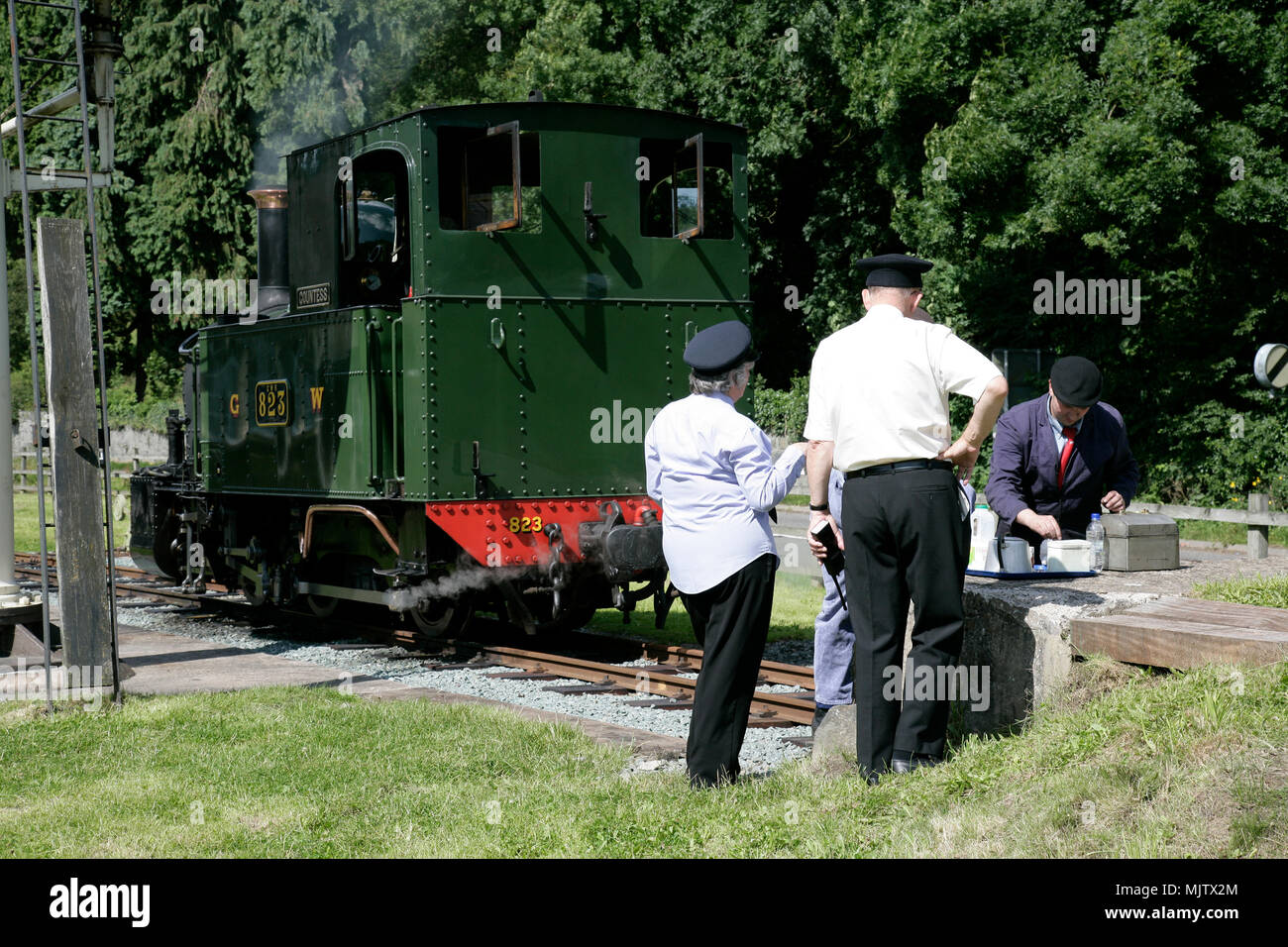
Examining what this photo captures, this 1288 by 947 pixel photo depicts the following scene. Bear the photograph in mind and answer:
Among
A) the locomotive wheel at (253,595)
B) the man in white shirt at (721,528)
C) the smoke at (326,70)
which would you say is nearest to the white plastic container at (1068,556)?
the man in white shirt at (721,528)

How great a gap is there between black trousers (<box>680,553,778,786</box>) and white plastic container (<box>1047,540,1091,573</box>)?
1435 mm

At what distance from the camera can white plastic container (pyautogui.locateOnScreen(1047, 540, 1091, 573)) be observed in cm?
609

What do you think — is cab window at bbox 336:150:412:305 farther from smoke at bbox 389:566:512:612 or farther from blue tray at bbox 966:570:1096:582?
blue tray at bbox 966:570:1096:582

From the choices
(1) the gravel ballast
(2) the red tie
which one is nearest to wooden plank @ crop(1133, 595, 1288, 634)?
(2) the red tie

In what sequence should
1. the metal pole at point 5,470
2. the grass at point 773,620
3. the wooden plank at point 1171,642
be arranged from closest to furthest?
1. the wooden plank at point 1171,642
2. the metal pole at point 5,470
3. the grass at point 773,620

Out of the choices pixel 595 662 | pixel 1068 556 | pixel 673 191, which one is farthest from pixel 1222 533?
pixel 1068 556

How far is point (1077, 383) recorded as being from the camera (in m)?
6.35

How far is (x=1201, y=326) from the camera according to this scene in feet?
70.1

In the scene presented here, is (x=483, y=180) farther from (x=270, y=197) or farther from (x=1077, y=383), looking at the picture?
(x=1077, y=383)

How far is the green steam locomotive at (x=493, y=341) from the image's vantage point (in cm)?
921

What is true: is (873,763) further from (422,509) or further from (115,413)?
(115,413)

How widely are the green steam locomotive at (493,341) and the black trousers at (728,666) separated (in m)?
3.67

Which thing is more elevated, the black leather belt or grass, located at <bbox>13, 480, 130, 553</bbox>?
the black leather belt

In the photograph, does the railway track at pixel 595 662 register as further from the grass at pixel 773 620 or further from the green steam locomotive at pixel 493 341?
the grass at pixel 773 620
